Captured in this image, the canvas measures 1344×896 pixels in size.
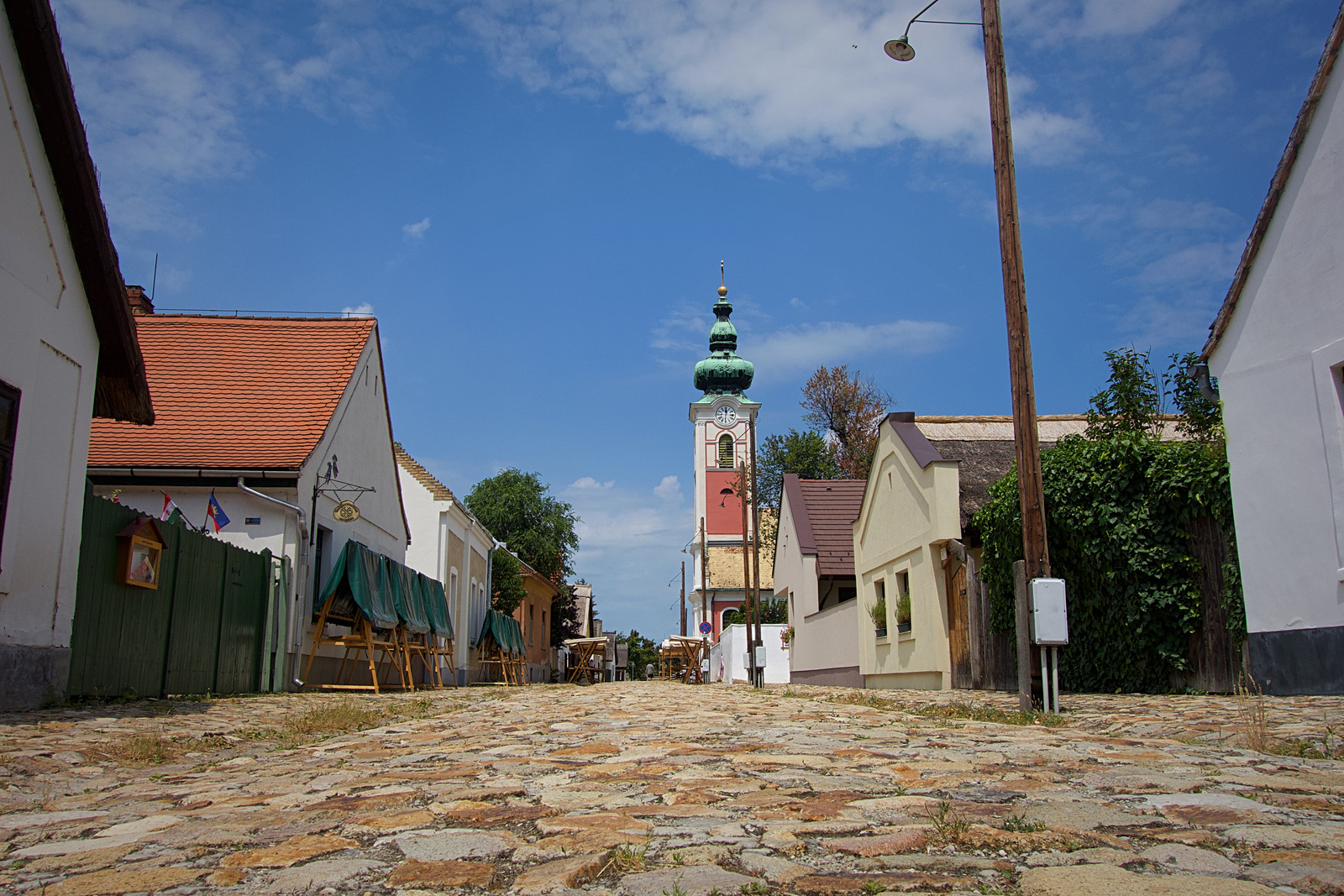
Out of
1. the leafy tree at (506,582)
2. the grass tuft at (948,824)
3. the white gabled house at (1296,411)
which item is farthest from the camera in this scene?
the leafy tree at (506,582)

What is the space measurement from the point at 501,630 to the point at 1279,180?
72.6 feet

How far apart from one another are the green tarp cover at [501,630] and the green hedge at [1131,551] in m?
17.8

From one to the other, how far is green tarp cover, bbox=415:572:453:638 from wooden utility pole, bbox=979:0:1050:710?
12862 mm

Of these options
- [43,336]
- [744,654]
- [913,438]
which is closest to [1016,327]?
[913,438]

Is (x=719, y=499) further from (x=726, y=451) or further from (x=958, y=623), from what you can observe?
(x=958, y=623)

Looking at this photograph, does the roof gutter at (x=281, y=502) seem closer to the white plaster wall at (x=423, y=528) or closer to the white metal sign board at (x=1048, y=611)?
the white plaster wall at (x=423, y=528)

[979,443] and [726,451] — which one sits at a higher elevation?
[726,451]

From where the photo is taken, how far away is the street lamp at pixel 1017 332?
869cm

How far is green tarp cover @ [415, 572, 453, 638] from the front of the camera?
19.4m

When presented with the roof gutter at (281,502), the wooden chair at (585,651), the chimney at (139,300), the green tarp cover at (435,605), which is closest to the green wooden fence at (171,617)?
the roof gutter at (281,502)

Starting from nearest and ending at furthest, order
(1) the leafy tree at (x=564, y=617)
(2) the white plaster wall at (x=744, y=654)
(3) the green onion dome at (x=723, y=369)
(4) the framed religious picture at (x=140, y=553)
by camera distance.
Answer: (4) the framed religious picture at (x=140, y=553)
(2) the white plaster wall at (x=744, y=654)
(1) the leafy tree at (x=564, y=617)
(3) the green onion dome at (x=723, y=369)

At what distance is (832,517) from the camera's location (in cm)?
2688

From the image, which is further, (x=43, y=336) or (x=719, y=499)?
(x=719, y=499)

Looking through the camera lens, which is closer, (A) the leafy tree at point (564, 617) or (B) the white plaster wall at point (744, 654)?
(B) the white plaster wall at point (744, 654)
